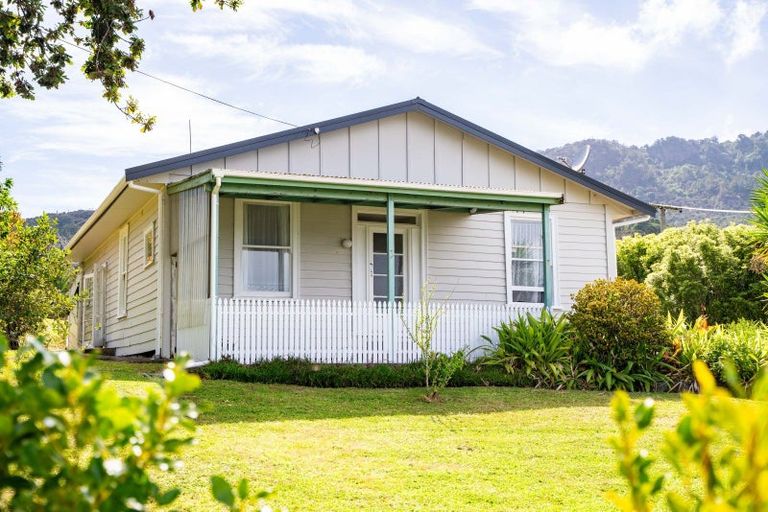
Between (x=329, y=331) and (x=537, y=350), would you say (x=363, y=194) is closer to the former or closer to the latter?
(x=329, y=331)

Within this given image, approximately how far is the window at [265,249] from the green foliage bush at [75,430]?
44.7ft

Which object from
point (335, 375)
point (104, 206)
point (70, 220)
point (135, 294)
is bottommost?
Answer: point (335, 375)

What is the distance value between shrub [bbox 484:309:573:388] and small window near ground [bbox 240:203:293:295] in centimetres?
377

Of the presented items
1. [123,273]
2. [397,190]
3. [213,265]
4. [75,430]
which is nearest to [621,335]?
[397,190]

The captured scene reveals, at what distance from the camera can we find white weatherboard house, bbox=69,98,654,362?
1396 cm

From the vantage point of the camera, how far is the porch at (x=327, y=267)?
44.8 feet

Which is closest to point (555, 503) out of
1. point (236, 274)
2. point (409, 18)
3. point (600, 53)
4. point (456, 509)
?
point (456, 509)

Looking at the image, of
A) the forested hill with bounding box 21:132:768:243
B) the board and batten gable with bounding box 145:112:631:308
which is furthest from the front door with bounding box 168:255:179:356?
the forested hill with bounding box 21:132:768:243

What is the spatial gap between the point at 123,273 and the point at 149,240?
117 inches

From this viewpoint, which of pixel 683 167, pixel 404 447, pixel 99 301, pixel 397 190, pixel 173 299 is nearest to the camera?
pixel 404 447

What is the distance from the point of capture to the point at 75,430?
1655 millimetres

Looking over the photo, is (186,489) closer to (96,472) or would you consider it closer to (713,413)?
(96,472)

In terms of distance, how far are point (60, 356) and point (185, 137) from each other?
49.3ft

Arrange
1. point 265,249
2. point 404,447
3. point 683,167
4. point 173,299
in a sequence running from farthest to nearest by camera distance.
→ point 683,167 < point 173,299 < point 265,249 < point 404,447
